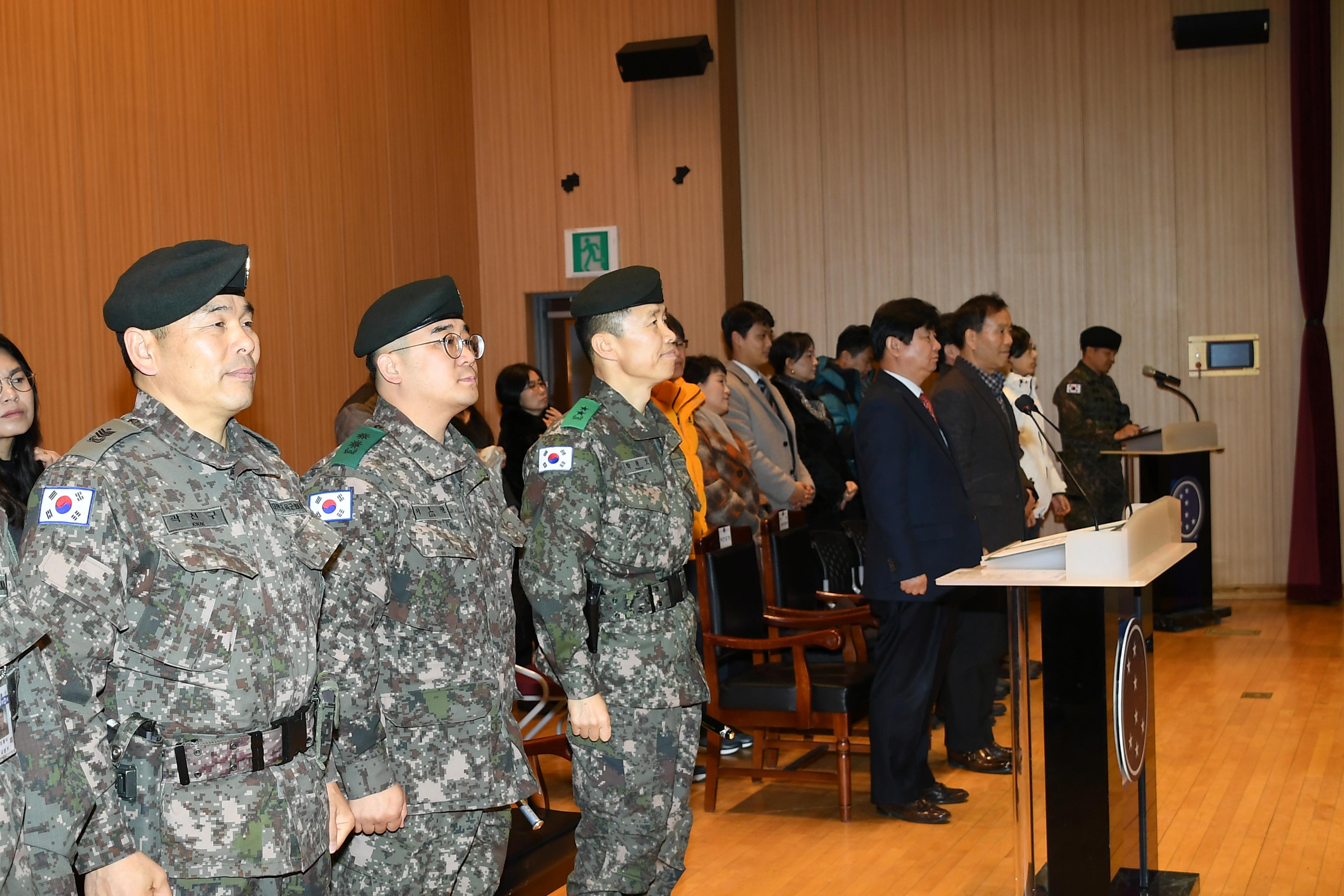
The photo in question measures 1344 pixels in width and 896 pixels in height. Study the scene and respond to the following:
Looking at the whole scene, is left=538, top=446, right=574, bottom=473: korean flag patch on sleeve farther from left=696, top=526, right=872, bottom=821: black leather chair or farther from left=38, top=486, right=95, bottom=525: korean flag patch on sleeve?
left=696, top=526, right=872, bottom=821: black leather chair

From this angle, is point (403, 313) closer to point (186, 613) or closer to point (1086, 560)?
point (186, 613)

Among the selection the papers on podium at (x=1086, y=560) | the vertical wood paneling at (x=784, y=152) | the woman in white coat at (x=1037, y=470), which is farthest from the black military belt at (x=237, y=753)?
the vertical wood paneling at (x=784, y=152)

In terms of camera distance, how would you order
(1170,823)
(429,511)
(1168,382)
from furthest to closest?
(1168,382) < (1170,823) < (429,511)

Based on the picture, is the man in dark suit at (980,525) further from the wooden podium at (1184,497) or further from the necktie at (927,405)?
the wooden podium at (1184,497)

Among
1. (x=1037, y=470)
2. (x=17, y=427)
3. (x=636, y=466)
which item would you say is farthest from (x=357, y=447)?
(x=1037, y=470)

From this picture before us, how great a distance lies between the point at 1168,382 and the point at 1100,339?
664 mm

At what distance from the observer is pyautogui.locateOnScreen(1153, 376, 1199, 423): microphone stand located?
7.40 meters

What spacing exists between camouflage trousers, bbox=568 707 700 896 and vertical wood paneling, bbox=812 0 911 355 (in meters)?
5.92

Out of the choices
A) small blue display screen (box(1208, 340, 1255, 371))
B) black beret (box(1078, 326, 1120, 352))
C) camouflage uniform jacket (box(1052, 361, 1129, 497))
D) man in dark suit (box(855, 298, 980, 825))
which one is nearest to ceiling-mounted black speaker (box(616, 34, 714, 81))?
black beret (box(1078, 326, 1120, 352))

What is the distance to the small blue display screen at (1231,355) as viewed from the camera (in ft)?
24.5

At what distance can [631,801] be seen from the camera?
2398 millimetres

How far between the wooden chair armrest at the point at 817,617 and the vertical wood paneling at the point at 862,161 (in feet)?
13.8

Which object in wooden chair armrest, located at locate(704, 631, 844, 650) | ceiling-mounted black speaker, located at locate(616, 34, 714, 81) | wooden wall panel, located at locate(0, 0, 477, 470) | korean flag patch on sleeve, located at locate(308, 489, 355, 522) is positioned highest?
ceiling-mounted black speaker, located at locate(616, 34, 714, 81)

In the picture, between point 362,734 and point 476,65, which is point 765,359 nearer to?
point 476,65
